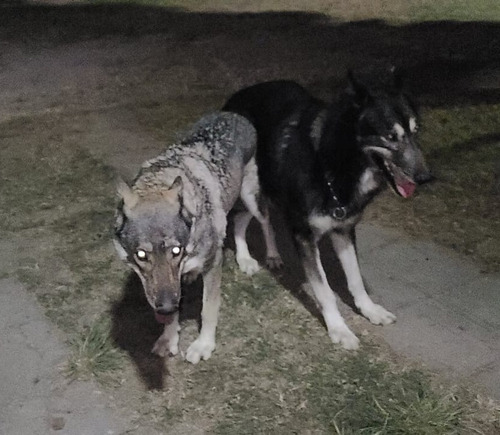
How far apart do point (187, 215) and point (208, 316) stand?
2.84 feet

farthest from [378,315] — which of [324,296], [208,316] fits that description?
[208,316]

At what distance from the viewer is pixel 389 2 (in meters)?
12.7

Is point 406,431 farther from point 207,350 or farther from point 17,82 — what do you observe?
point 17,82

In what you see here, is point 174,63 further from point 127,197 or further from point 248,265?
point 127,197

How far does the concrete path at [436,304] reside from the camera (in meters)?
3.67

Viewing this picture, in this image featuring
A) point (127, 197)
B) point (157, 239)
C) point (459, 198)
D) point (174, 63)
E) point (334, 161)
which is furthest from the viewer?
point (174, 63)

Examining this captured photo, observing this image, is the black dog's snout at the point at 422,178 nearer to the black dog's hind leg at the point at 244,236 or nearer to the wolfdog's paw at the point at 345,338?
the wolfdog's paw at the point at 345,338

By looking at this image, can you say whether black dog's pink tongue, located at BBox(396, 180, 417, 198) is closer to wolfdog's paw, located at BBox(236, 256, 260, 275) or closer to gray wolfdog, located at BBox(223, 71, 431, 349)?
gray wolfdog, located at BBox(223, 71, 431, 349)

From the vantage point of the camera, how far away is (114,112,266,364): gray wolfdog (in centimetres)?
291

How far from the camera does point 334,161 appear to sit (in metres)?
3.65

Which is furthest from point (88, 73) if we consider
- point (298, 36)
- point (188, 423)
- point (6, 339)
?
point (188, 423)

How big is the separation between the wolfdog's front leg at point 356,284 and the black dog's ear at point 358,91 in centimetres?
85

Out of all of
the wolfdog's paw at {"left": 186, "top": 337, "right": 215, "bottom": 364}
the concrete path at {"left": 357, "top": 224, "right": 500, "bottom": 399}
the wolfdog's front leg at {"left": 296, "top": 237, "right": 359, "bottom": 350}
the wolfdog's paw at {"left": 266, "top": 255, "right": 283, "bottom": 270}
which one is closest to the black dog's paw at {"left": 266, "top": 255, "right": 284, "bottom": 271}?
the wolfdog's paw at {"left": 266, "top": 255, "right": 283, "bottom": 270}

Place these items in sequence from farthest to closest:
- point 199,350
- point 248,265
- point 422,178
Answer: point 248,265 < point 199,350 < point 422,178
